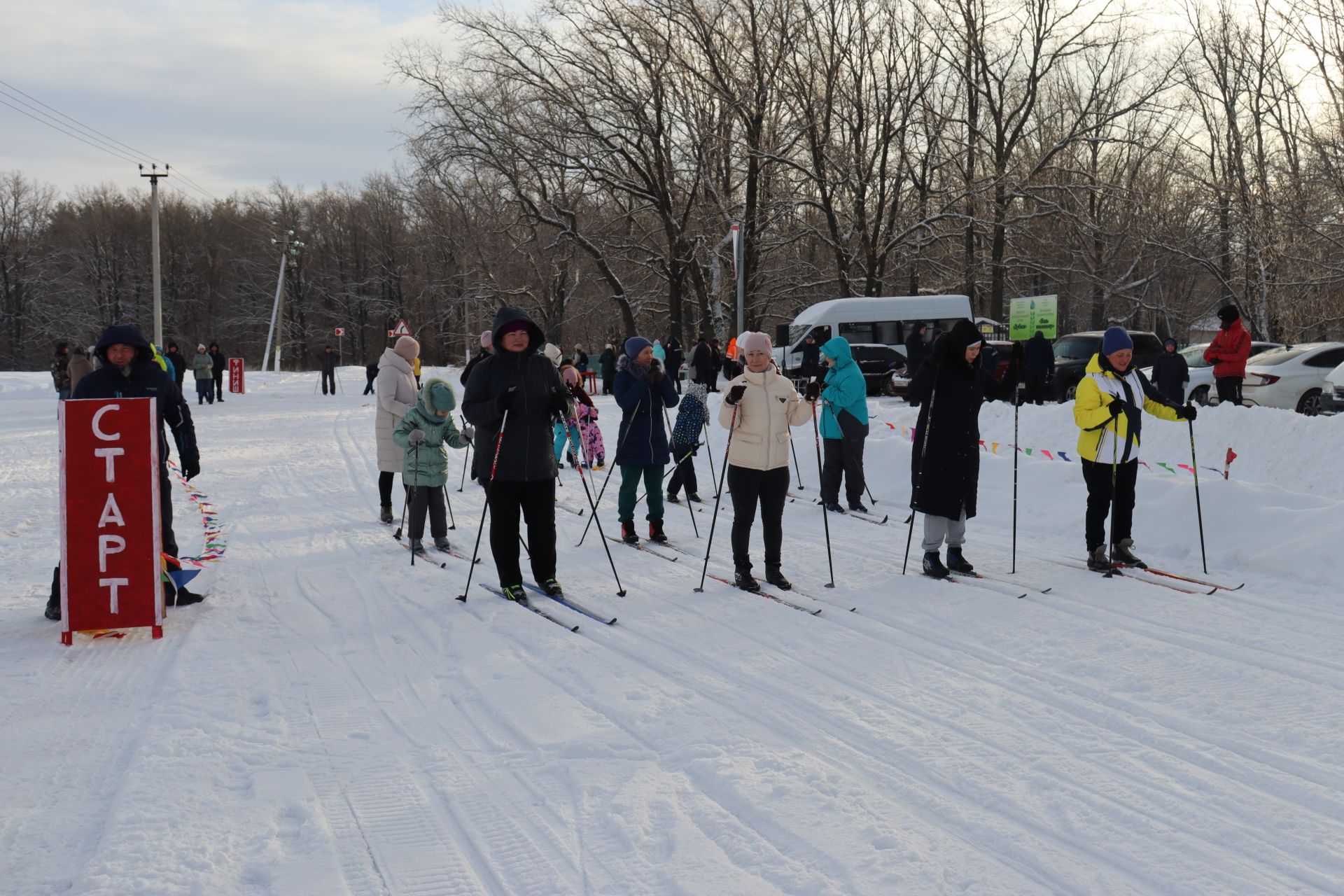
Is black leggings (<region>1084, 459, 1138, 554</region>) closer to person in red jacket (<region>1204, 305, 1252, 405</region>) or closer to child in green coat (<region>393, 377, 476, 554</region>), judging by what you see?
child in green coat (<region>393, 377, 476, 554</region>)

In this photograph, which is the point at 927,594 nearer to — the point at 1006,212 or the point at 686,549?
the point at 686,549

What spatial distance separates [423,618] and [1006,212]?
1194 inches

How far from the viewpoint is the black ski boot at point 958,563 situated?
7801 mm

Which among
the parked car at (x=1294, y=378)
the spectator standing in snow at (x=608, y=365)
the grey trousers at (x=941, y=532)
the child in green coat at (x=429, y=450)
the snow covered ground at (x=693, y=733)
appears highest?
the spectator standing in snow at (x=608, y=365)

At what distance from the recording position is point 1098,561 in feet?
26.0

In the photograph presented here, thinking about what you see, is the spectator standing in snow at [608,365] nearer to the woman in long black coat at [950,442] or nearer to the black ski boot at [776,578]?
the woman in long black coat at [950,442]

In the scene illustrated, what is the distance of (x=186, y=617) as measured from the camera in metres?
6.61

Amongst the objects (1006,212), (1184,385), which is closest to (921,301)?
(1006,212)

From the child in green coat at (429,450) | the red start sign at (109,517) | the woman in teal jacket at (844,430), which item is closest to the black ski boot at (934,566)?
the woman in teal jacket at (844,430)

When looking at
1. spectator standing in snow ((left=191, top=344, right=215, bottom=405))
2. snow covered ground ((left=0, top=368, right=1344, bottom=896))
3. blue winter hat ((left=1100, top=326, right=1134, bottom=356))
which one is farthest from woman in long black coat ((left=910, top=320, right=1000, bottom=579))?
spectator standing in snow ((left=191, top=344, right=215, bottom=405))

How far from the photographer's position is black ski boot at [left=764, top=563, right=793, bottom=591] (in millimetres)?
7379

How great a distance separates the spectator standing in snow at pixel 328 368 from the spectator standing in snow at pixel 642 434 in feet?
83.0

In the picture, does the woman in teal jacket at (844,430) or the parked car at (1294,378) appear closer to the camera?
the woman in teal jacket at (844,430)

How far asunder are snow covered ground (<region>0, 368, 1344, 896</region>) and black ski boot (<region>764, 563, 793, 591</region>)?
0.31 metres
